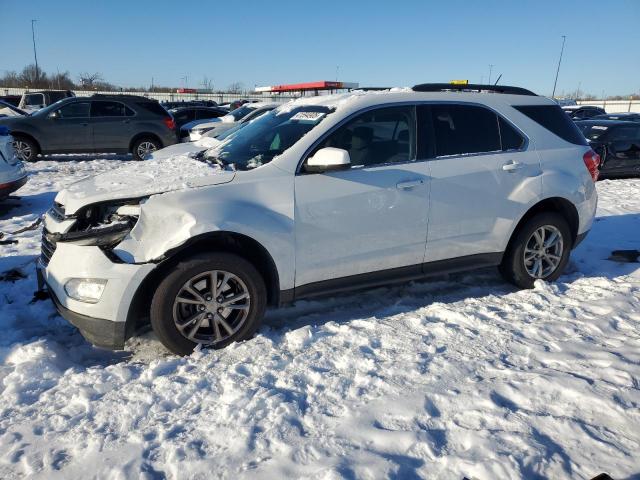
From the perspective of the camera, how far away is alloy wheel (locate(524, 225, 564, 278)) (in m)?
4.65

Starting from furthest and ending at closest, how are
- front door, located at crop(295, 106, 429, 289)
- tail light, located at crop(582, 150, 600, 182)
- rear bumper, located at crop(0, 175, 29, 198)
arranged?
1. rear bumper, located at crop(0, 175, 29, 198)
2. tail light, located at crop(582, 150, 600, 182)
3. front door, located at crop(295, 106, 429, 289)

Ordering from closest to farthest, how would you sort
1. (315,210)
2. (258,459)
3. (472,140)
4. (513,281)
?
1. (258,459)
2. (315,210)
3. (472,140)
4. (513,281)

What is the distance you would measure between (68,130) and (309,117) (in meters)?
10.9

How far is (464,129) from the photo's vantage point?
4.25 metres

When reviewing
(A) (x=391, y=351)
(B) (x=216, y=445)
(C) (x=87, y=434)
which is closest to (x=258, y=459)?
(B) (x=216, y=445)

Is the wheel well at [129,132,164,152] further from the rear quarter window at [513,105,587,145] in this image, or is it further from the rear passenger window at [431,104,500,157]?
the rear quarter window at [513,105,587,145]

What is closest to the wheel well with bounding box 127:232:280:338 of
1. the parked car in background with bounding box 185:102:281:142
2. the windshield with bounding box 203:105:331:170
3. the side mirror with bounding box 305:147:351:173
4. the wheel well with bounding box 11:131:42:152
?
the windshield with bounding box 203:105:331:170

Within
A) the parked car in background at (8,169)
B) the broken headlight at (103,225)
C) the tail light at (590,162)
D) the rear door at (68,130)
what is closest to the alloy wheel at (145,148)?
the rear door at (68,130)

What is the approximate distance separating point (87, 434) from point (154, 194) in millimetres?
1521

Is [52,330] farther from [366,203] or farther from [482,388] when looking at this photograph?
[482,388]

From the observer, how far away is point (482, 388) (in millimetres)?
2975

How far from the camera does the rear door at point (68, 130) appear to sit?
41.3ft

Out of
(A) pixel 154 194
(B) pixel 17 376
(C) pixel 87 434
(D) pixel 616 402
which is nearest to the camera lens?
(C) pixel 87 434

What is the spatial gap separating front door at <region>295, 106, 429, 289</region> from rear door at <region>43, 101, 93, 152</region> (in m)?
11.1
